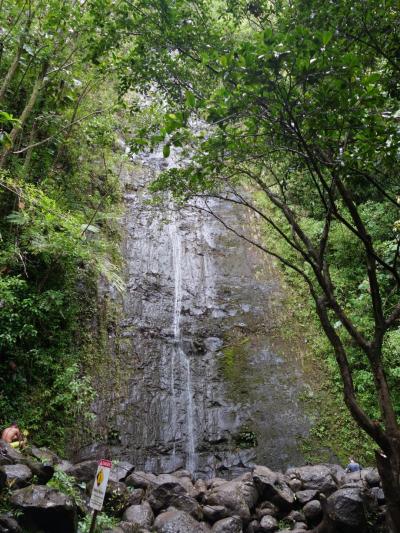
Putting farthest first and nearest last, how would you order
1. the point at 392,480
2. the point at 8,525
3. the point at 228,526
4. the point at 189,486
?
the point at 189,486 < the point at 228,526 < the point at 392,480 < the point at 8,525

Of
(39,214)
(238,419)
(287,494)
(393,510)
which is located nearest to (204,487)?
(287,494)

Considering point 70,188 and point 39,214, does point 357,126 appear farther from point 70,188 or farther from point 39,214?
point 70,188

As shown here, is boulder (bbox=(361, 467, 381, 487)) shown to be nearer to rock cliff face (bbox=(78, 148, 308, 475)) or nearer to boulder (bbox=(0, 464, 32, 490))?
rock cliff face (bbox=(78, 148, 308, 475))

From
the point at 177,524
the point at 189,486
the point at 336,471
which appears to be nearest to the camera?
the point at 177,524

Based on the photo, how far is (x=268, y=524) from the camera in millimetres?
5918

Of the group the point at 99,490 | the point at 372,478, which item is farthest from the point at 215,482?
the point at 99,490

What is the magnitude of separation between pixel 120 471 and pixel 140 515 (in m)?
1.11

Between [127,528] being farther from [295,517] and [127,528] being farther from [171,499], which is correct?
[295,517]

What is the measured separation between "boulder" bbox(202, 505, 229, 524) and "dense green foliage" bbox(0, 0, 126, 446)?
2531mm

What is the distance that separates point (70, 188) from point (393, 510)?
31.4 ft

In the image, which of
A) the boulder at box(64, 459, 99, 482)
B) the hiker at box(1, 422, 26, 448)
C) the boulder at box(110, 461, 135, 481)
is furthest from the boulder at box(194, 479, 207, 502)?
the hiker at box(1, 422, 26, 448)

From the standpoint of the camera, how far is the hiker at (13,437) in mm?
5749

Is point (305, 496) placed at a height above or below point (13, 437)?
below

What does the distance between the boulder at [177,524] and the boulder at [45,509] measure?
1.37m
